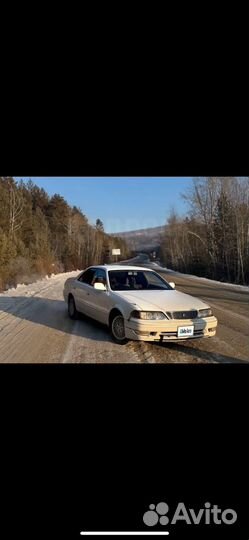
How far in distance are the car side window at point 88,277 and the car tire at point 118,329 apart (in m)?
1.76

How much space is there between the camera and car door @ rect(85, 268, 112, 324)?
6713 mm

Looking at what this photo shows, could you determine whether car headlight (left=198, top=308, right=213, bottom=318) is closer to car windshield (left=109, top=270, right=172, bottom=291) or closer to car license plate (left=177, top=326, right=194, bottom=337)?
car license plate (left=177, top=326, right=194, bottom=337)

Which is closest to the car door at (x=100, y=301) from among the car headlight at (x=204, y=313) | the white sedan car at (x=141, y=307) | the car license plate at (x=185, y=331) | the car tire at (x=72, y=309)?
the white sedan car at (x=141, y=307)

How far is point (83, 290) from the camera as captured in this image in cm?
807

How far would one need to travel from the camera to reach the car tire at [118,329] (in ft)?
20.2

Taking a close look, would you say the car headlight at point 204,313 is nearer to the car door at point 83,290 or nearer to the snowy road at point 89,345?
the snowy road at point 89,345

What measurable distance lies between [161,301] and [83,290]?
2.54 meters

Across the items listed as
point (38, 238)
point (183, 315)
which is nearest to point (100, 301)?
point (183, 315)

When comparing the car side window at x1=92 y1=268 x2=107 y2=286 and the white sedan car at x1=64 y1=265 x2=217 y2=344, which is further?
→ the car side window at x1=92 y1=268 x2=107 y2=286

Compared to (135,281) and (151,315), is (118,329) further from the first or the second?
(135,281)

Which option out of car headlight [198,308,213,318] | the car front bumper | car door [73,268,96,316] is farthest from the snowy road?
car headlight [198,308,213,318]
